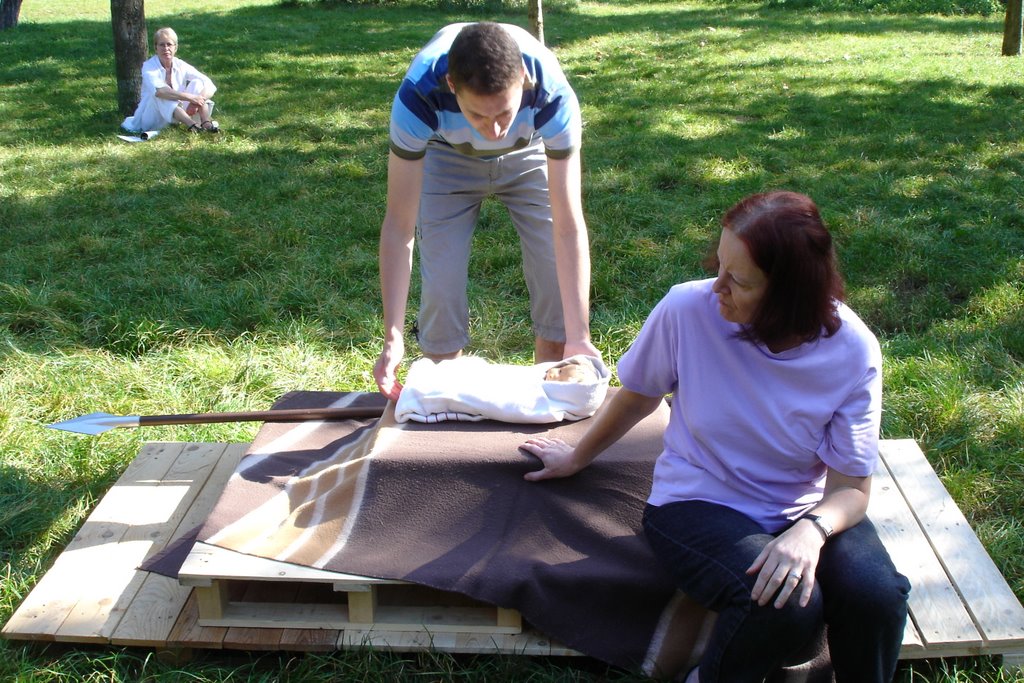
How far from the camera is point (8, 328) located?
466cm

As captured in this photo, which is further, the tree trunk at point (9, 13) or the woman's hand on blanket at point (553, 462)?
the tree trunk at point (9, 13)

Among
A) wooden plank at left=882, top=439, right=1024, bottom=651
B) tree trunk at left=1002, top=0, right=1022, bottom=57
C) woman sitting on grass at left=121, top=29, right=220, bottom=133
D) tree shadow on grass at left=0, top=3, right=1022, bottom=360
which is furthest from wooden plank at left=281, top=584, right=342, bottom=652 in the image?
tree trunk at left=1002, top=0, right=1022, bottom=57

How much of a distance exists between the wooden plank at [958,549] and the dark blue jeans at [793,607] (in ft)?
1.50

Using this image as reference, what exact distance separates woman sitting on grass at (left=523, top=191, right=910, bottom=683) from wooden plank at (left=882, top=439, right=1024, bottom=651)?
0.48 meters

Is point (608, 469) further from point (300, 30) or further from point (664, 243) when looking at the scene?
point (300, 30)

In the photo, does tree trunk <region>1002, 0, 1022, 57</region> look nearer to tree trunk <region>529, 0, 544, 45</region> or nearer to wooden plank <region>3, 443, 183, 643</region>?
tree trunk <region>529, 0, 544, 45</region>

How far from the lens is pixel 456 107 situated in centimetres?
306

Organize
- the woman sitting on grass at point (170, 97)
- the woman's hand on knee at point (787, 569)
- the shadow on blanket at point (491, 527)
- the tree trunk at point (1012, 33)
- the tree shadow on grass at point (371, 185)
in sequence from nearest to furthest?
the woman's hand on knee at point (787, 569) < the shadow on blanket at point (491, 527) < the tree shadow on grass at point (371, 185) < the woman sitting on grass at point (170, 97) < the tree trunk at point (1012, 33)

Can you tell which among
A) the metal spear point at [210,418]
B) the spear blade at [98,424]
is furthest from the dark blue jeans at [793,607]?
the spear blade at [98,424]

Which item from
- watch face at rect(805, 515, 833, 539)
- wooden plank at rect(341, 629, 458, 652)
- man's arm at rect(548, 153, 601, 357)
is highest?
man's arm at rect(548, 153, 601, 357)

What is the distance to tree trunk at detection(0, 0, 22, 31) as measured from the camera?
47.9ft

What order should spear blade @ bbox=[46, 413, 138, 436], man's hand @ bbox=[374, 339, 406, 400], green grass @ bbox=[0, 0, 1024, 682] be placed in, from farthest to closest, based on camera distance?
green grass @ bbox=[0, 0, 1024, 682], spear blade @ bbox=[46, 413, 138, 436], man's hand @ bbox=[374, 339, 406, 400]

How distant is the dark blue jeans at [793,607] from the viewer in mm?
2154

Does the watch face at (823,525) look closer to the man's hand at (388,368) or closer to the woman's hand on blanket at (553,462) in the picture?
the woman's hand on blanket at (553,462)
